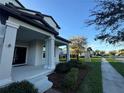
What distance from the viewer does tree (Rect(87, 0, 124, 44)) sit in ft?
30.1

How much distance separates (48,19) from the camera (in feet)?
51.5

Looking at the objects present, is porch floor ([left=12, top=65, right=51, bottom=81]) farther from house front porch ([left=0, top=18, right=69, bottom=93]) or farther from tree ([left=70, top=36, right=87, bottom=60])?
tree ([left=70, top=36, right=87, bottom=60])

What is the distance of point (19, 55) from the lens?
42.8ft

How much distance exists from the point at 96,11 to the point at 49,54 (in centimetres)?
528

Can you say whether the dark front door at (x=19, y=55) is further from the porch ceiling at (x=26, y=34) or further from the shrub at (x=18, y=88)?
the shrub at (x=18, y=88)

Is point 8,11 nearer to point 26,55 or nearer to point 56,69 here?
point 56,69

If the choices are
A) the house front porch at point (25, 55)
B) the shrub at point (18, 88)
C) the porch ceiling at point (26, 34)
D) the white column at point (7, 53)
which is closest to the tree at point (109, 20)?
the house front porch at point (25, 55)

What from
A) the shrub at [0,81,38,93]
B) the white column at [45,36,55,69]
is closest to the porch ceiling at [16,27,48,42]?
the white column at [45,36,55,69]

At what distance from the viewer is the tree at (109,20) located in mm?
9188

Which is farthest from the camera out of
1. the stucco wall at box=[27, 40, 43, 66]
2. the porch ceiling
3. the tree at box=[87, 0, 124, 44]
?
the stucco wall at box=[27, 40, 43, 66]

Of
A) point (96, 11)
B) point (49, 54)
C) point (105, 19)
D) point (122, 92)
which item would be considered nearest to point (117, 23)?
point (105, 19)

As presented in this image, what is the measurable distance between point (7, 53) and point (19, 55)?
773 cm

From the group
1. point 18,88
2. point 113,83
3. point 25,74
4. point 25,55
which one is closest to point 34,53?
point 25,55

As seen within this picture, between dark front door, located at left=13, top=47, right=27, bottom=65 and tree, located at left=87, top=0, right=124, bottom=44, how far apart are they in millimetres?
7375
